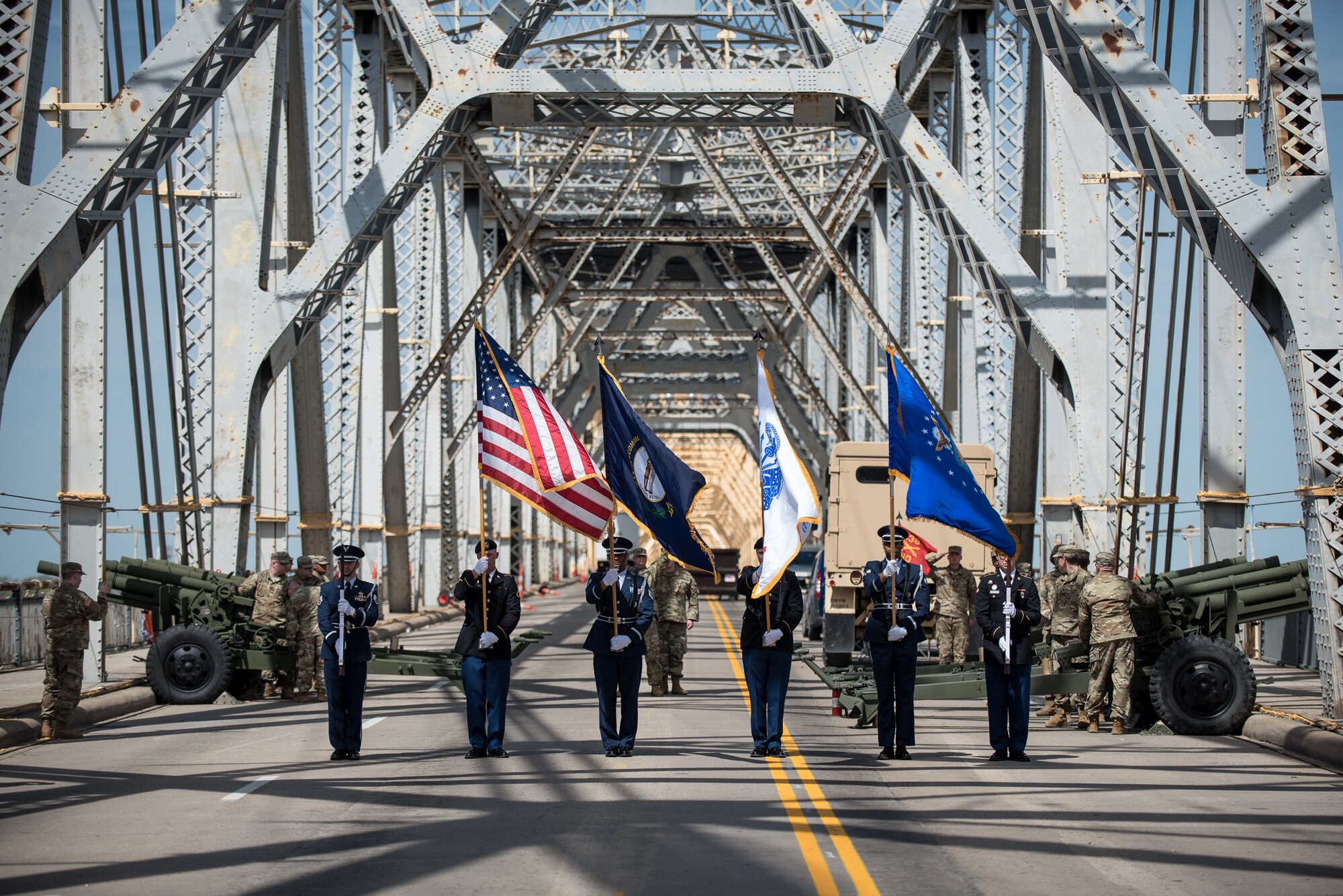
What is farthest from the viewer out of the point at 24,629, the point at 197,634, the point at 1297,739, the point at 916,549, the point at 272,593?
the point at 24,629

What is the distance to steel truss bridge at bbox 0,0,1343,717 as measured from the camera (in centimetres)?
1461

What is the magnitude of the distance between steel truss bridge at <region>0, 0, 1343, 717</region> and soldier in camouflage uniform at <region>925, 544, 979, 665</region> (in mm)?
1849

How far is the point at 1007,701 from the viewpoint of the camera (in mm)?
12586

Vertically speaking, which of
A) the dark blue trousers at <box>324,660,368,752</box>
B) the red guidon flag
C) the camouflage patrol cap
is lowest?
the dark blue trousers at <box>324,660,368,752</box>

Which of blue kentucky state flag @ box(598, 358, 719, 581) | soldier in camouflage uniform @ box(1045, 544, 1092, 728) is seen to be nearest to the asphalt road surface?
soldier in camouflage uniform @ box(1045, 544, 1092, 728)

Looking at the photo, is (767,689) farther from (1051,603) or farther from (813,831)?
(1051,603)

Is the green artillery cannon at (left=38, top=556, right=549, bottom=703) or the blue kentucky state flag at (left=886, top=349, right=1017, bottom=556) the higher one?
the blue kentucky state flag at (left=886, top=349, right=1017, bottom=556)

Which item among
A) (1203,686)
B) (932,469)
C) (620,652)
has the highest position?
(932,469)

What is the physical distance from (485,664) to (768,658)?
224 cm

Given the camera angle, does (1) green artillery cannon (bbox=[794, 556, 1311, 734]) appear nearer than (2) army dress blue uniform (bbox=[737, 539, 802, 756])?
No

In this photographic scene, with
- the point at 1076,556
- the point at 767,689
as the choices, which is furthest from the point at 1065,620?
the point at 767,689

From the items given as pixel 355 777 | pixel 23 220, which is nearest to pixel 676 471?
pixel 355 777

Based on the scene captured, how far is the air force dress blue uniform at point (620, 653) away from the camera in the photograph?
504 inches

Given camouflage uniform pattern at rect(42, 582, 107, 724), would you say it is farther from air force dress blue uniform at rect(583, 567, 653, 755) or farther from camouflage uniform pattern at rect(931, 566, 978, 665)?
camouflage uniform pattern at rect(931, 566, 978, 665)
